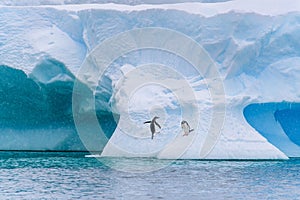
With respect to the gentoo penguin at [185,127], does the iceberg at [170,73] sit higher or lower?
higher

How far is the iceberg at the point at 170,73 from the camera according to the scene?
54.3 feet

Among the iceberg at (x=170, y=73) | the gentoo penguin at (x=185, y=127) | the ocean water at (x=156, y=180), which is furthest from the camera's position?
the iceberg at (x=170, y=73)

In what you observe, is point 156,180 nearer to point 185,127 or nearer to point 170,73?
point 185,127

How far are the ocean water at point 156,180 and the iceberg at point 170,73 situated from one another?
68 centimetres

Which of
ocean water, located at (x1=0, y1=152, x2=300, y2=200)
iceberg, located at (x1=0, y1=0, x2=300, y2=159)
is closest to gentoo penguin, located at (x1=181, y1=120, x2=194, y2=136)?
iceberg, located at (x1=0, y1=0, x2=300, y2=159)

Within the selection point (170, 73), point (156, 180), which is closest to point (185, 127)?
point (170, 73)

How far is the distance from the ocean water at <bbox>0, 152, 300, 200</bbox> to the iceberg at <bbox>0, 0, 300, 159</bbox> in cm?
68

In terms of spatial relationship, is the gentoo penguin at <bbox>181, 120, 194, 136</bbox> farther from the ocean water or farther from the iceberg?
the ocean water

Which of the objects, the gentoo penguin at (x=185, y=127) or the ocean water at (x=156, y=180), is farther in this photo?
the gentoo penguin at (x=185, y=127)

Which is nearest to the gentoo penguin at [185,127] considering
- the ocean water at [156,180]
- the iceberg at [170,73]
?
the iceberg at [170,73]

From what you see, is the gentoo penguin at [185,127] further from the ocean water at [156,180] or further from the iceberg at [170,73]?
the ocean water at [156,180]

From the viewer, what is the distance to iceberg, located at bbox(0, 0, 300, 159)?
1655cm

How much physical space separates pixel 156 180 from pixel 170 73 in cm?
521

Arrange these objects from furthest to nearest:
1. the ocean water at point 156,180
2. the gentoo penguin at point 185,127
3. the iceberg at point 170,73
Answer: the iceberg at point 170,73 < the gentoo penguin at point 185,127 < the ocean water at point 156,180
